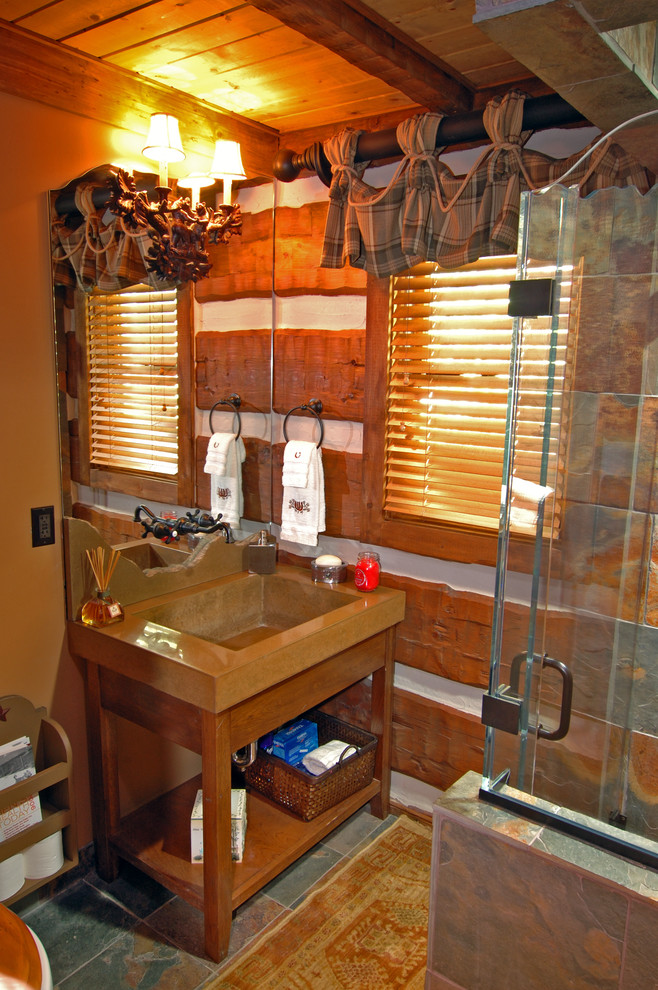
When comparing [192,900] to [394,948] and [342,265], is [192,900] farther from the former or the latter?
[342,265]

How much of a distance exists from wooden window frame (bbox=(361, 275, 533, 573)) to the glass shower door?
702 millimetres

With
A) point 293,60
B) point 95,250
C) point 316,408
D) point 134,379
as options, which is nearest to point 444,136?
point 293,60

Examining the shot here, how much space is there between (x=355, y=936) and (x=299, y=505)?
136 cm

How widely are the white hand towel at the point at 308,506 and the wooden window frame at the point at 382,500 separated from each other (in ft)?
0.56

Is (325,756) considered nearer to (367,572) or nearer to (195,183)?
(367,572)

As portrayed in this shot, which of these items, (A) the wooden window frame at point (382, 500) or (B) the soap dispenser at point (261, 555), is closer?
(A) the wooden window frame at point (382, 500)

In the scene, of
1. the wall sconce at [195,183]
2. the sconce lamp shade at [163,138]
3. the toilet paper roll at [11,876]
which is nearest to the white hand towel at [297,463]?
the wall sconce at [195,183]

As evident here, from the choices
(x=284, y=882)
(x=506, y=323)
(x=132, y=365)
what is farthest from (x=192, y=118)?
(x=284, y=882)

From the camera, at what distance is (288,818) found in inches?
90.7

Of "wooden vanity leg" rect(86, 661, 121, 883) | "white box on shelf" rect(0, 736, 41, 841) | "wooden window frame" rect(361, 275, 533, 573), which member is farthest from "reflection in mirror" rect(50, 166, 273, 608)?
"white box on shelf" rect(0, 736, 41, 841)

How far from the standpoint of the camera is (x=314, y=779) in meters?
2.25

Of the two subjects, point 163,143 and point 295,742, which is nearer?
point 163,143

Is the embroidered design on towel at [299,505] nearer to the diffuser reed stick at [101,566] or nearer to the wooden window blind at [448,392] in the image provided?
the wooden window blind at [448,392]

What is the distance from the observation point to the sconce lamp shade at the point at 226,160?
2.25m
